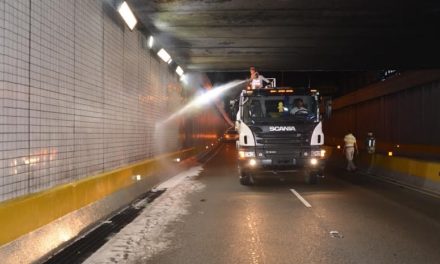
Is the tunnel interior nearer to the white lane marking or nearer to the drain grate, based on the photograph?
the drain grate

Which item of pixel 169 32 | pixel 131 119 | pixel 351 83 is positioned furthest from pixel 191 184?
pixel 351 83

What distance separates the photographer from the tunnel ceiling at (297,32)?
44.1 ft

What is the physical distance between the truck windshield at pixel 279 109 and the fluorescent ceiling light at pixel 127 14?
4524mm

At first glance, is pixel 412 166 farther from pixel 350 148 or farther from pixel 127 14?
pixel 127 14

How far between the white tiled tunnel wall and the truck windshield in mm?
3516

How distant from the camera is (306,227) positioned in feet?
30.3

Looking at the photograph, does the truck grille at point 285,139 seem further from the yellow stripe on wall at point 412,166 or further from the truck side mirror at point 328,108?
the yellow stripe on wall at point 412,166

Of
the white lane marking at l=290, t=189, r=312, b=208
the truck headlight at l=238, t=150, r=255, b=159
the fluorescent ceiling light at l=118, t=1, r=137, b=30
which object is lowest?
the white lane marking at l=290, t=189, r=312, b=208

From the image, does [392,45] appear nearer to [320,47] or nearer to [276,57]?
[320,47]

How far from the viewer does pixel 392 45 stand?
18.9m

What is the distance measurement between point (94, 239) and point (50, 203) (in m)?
1.18

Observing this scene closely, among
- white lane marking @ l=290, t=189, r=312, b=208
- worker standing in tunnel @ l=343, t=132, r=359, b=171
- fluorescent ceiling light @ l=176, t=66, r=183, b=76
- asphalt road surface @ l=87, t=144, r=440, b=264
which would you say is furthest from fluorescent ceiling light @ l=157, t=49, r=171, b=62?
worker standing in tunnel @ l=343, t=132, r=359, b=171

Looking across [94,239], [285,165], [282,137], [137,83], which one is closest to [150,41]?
[137,83]

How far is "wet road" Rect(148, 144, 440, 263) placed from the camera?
7191 mm
